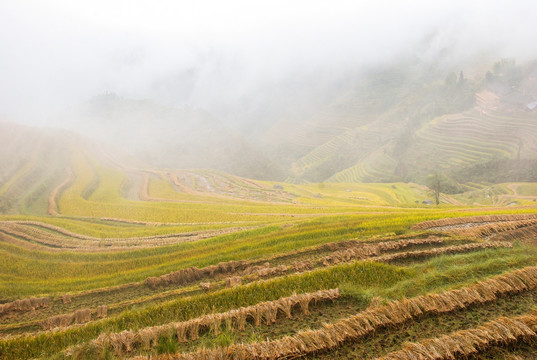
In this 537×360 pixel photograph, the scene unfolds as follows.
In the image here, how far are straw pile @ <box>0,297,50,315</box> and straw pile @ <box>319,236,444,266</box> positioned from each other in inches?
347

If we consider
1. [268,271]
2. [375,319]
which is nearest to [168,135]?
[268,271]

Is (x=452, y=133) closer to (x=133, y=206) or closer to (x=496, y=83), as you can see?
(x=496, y=83)

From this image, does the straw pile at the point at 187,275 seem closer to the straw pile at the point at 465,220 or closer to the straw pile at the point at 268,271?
the straw pile at the point at 268,271

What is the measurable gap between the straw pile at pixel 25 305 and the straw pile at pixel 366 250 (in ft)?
28.9

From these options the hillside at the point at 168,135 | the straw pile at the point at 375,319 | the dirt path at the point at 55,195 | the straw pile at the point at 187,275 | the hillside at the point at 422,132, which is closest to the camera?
the straw pile at the point at 375,319

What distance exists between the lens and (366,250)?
10117mm

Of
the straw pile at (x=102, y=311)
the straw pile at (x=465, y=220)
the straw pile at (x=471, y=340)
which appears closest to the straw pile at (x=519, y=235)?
the straw pile at (x=465, y=220)

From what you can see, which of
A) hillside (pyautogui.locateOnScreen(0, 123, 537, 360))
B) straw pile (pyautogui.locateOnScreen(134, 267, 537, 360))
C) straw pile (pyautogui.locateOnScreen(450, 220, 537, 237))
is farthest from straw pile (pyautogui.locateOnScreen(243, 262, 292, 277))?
straw pile (pyautogui.locateOnScreen(450, 220, 537, 237))

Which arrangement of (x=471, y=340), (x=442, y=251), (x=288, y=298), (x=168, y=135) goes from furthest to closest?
1. (x=168, y=135)
2. (x=442, y=251)
3. (x=288, y=298)
4. (x=471, y=340)

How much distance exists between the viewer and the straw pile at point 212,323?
5465 mm

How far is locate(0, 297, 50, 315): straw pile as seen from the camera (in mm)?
8773

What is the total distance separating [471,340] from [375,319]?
4.53ft

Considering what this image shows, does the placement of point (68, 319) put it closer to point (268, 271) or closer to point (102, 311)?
point (102, 311)

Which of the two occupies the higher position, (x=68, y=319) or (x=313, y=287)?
(x=313, y=287)
